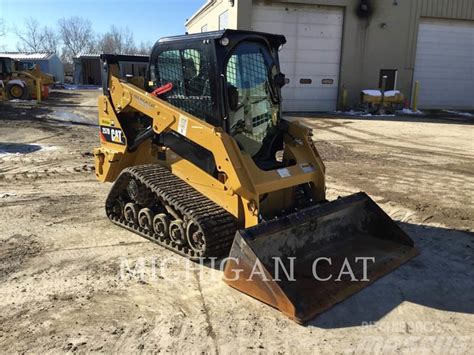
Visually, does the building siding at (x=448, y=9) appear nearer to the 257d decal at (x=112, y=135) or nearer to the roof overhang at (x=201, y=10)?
the roof overhang at (x=201, y=10)

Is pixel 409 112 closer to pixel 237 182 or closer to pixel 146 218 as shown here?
pixel 146 218

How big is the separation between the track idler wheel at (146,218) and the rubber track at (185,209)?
0.06 meters

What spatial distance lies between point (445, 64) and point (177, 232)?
21.2m

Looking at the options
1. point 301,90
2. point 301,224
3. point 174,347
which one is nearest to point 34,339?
point 174,347

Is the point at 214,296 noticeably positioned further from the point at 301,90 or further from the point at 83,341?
the point at 301,90

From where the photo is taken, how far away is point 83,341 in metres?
3.20

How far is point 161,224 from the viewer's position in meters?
4.85

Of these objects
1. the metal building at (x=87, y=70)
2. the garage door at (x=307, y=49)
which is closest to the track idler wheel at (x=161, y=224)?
the garage door at (x=307, y=49)

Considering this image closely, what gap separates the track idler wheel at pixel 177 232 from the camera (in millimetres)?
4566

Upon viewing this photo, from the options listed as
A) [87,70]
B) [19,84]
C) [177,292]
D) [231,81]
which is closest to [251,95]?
[231,81]

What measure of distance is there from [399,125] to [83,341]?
14779 mm

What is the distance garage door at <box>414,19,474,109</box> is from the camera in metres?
21.3

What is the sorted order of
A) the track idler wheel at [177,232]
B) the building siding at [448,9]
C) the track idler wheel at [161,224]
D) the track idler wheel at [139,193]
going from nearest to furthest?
the track idler wheel at [177,232] → the track idler wheel at [161,224] → the track idler wheel at [139,193] → the building siding at [448,9]

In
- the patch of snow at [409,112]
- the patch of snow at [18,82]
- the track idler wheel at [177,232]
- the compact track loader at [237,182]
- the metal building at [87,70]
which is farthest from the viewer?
the metal building at [87,70]
